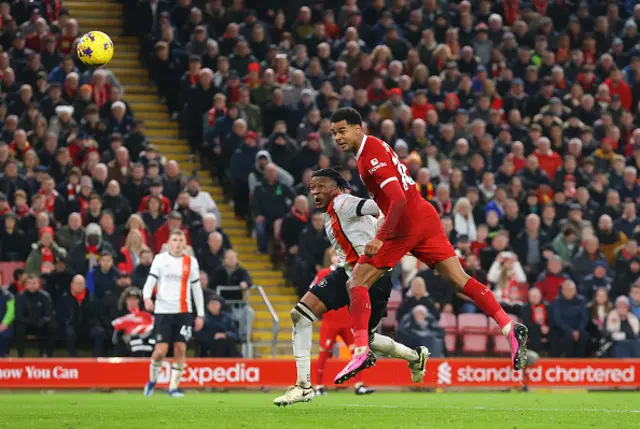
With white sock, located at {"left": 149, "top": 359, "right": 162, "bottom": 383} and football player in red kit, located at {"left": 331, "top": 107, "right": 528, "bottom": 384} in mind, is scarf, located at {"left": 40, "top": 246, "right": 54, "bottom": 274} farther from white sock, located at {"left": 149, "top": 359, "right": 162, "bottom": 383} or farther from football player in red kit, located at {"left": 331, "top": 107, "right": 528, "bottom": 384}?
football player in red kit, located at {"left": 331, "top": 107, "right": 528, "bottom": 384}

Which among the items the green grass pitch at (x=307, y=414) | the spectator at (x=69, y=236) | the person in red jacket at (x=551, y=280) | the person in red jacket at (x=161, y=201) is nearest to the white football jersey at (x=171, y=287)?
the green grass pitch at (x=307, y=414)

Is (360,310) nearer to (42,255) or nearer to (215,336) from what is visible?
(215,336)

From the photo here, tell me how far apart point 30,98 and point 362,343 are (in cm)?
1189

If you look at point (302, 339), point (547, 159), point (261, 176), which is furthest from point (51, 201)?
point (547, 159)

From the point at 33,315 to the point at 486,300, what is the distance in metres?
9.26

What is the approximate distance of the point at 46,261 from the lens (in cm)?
1936

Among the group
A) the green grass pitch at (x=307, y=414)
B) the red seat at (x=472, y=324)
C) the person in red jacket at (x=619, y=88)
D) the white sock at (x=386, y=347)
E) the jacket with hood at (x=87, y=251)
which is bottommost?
the green grass pitch at (x=307, y=414)

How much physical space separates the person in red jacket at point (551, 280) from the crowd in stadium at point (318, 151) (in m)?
0.04

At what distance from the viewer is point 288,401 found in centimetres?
1185

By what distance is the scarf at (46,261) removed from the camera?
63.4 ft

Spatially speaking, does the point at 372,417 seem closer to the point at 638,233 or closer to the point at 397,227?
the point at 397,227

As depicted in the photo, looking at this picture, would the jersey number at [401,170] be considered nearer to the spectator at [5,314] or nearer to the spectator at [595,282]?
the spectator at [5,314]

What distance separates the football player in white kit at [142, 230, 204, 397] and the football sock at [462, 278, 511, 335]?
6156 mm

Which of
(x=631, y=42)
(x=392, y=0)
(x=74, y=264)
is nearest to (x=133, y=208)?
(x=74, y=264)
